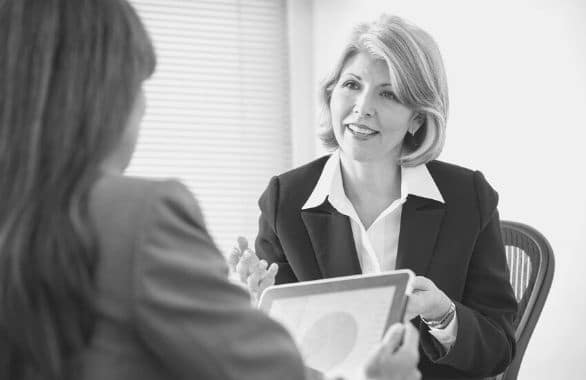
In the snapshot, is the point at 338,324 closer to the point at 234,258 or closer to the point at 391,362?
the point at 391,362

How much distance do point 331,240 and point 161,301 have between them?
1.18 meters

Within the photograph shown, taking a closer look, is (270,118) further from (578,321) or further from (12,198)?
(12,198)

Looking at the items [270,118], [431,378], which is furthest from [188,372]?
[270,118]

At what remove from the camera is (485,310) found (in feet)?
6.03

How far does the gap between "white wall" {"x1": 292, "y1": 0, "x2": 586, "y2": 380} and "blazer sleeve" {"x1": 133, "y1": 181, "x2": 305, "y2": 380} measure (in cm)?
193

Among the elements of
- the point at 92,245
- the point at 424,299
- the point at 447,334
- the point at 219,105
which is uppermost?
the point at 92,245

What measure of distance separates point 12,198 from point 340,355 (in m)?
0.61

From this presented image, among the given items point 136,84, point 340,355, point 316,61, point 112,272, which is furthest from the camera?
point 316,61

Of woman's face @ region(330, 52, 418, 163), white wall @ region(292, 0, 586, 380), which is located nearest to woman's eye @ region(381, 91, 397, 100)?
woman's face @ region(330, 52, 418, 163)

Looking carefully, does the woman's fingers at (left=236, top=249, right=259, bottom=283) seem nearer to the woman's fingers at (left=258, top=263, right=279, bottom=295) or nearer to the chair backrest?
the woman's fingers at (left=258, top=263, right=279, bottom=295)

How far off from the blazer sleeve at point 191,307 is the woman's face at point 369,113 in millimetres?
1160

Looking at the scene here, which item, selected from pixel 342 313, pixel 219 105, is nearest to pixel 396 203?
pixel 342 313

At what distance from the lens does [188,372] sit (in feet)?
2.67

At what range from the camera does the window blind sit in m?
3.92
